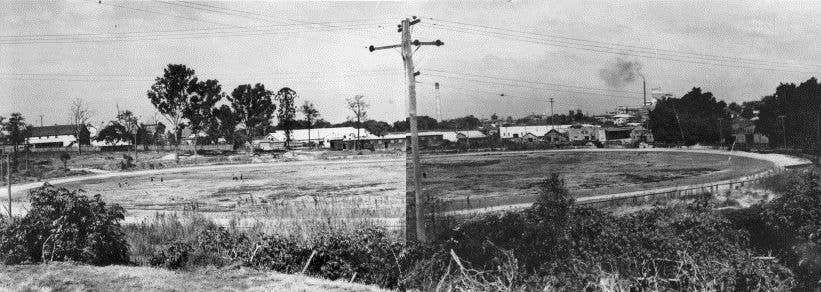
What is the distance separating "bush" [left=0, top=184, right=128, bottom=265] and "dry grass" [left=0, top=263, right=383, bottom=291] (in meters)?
0.58

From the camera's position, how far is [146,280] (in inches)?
554

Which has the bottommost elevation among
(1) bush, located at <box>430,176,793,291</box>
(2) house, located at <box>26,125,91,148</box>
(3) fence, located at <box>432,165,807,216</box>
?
(3) fence, located at <box>432,165,807,216</box>

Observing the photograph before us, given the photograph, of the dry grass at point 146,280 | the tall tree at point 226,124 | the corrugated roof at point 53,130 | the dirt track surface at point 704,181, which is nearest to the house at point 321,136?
the tall tree at point 226,124

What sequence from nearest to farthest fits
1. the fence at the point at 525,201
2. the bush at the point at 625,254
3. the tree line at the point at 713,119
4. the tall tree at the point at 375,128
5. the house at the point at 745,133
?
the bush at the point at 625,254
the fence at the point at 525,201
the tree line at the point at 713,119
the house at the point at 745,133
the tall tree at the point at 375,128

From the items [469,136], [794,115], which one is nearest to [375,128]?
[469,136]

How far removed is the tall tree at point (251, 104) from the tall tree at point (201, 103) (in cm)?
1734

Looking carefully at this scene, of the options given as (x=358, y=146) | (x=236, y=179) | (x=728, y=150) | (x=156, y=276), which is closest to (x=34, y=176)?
(x=236, y=179)

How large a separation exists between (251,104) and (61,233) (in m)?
94.3

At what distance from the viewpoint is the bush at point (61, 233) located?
15.8 m

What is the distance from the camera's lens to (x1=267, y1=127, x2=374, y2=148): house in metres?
114

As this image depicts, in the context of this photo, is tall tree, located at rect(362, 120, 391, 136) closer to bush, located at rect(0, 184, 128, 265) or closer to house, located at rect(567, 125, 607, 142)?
house, located at rect(567, 125, 607, 142)

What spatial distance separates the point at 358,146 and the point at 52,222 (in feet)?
309

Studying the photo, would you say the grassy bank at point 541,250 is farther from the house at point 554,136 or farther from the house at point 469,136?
the house at point 554,136

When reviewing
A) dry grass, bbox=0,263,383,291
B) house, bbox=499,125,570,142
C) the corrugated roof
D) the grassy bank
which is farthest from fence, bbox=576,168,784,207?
the corrugated roof
